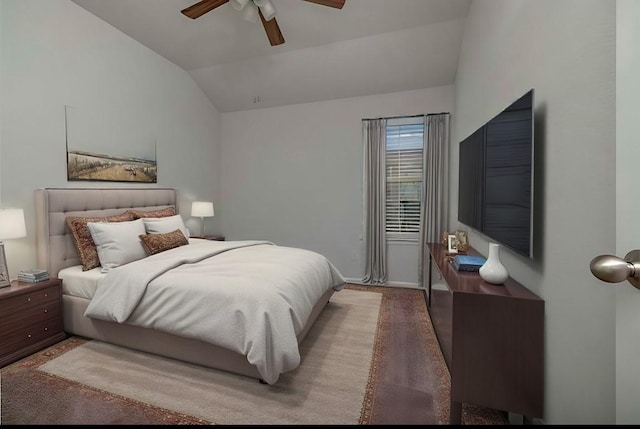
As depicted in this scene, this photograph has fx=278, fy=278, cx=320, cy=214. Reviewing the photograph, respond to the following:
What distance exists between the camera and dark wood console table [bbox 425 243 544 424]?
54.5 inches

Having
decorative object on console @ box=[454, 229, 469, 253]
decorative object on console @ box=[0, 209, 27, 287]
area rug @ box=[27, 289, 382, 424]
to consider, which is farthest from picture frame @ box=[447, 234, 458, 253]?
decorative object on console @ box=[0, 209, 27, 287]

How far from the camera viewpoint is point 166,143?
12.5 ft

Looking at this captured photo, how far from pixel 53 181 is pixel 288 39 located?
2938 millimetres

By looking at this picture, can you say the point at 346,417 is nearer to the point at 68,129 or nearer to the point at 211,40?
the point at 68,129

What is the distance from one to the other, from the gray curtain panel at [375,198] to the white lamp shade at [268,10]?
1.96 m

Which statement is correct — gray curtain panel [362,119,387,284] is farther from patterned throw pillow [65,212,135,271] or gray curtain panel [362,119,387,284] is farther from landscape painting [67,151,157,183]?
patterned throw pillow [65,212,135,271]

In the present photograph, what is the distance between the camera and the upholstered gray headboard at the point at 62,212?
95.7 inches

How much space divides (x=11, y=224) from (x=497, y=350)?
10.9 ft

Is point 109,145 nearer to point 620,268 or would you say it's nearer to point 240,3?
point 240,3

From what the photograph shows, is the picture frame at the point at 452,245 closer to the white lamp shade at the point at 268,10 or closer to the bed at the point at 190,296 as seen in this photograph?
the bed at the point at 190,296

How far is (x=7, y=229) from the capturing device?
2.05 meters

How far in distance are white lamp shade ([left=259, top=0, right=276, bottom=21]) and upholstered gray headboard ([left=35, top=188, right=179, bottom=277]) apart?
2.42 metres

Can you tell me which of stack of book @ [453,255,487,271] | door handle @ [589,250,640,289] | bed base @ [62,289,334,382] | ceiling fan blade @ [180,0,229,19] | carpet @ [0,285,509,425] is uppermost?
ceiling fan blade @ [180,0,229,19]

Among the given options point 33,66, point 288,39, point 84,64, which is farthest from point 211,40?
point 33,66
